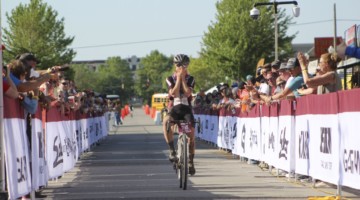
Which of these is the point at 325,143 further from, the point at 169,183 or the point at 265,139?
the point at 265,139

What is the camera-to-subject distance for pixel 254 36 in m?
84.8

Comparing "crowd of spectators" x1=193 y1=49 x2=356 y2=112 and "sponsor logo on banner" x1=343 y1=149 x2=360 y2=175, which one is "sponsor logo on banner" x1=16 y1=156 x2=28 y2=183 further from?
"crowd of spectators" x1=193 y1=49 x2=356 y2=112

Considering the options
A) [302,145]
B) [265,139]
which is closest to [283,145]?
[302,145]

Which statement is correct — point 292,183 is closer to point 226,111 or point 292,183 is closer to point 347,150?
point 347,150

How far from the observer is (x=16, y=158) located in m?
11.7

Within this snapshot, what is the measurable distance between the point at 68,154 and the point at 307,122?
542 centimetres

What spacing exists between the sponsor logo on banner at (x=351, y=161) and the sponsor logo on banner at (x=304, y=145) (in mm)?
2607

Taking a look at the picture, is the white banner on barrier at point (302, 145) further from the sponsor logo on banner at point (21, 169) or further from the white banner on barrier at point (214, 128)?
the white banner on barrier at point (214, 128)

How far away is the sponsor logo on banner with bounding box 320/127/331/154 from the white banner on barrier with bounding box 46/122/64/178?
13.2ft

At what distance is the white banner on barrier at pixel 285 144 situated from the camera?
52.6 ft

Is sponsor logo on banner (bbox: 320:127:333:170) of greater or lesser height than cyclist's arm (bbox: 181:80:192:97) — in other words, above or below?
below

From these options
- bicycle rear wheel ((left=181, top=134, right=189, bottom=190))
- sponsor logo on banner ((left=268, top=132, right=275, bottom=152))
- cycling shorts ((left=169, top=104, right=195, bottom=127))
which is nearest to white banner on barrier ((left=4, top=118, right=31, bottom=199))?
bicycle rear wheel ((left=181, top=134, right=189, bottom=190))

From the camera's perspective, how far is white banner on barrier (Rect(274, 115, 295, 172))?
1605 cm

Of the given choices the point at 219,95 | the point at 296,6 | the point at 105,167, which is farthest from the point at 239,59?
the point at 105,167
